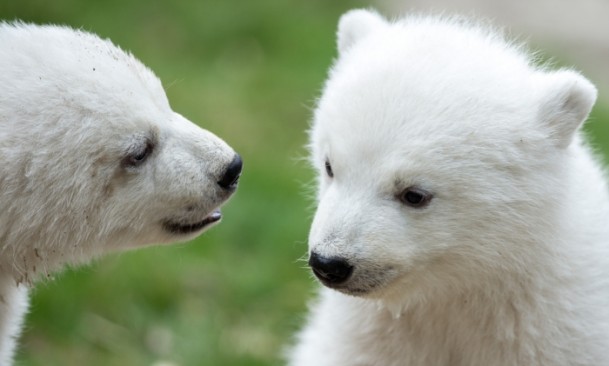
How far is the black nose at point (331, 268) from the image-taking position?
4.65 m

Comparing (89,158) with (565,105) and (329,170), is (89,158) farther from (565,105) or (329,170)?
(565,105)

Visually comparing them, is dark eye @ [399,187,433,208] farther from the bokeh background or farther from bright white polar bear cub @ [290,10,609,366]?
the bokeh background

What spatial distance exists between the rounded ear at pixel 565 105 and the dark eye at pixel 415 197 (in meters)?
0.66

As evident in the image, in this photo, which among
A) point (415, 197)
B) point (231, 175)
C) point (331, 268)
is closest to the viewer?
point (331, 268)

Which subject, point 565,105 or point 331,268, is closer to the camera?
point 331,268

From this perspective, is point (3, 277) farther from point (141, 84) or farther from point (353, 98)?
point (353, 98)

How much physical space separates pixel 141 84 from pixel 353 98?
94 centimetres

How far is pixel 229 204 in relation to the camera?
27.3 feet

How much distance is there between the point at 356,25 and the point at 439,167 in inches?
48.1

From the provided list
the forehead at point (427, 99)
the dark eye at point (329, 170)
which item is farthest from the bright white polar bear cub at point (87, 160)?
the forehead at point (427, 99)

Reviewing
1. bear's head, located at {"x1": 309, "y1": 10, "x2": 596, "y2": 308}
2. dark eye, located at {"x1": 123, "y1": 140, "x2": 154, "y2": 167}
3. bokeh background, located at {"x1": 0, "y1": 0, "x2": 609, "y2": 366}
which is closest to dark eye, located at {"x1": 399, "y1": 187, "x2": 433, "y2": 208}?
bear's head, located at {"x1": 309, "y1": 10, "x2": 596, "y2": 308}

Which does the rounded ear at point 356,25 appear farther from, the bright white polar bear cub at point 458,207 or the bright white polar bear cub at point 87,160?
the bright white polar bear cub at point 87,160

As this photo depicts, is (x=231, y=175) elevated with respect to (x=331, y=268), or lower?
elevated

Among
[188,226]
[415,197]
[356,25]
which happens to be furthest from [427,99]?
A: [188,226]
